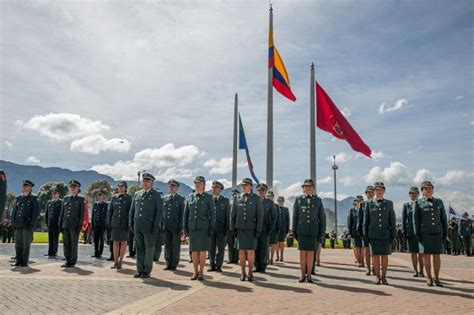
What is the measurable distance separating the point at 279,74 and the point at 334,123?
397 centimetres

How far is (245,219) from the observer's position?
10.2 m

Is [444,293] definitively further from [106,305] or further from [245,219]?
[106,305]

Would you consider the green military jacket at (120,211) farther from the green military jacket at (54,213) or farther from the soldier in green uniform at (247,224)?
the green military jacket at (54,213)

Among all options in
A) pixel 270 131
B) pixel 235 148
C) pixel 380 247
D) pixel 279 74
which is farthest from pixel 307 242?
pixel 235 148

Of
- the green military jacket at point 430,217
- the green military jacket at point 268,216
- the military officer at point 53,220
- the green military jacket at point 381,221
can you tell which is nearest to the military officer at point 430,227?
the green military jacket at point 430,217

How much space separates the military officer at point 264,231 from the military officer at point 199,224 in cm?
229

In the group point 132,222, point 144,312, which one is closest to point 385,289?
point 144,312

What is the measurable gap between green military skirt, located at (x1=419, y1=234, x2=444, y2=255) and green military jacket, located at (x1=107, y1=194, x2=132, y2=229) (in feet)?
25.3

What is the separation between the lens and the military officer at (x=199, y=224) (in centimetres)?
989

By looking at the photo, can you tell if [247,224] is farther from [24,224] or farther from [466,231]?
[466,231]

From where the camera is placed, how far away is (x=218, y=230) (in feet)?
41.1

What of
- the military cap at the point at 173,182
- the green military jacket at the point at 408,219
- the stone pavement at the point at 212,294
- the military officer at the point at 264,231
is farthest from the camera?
the military cap at the point at 173,182

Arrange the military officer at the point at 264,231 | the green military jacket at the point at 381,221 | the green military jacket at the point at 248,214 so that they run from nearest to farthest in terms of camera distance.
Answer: the green military jacket at the point at 381,221 → the green military jacket at the point at 248,214 → the military officer at the point at 264,231

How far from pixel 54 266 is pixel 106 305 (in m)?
6.22
